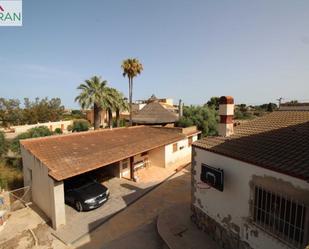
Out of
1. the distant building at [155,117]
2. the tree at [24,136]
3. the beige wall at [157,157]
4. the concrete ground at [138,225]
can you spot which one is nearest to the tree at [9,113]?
the tree at [24,136]

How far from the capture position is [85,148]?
548 inches

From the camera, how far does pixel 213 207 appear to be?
8.52 m

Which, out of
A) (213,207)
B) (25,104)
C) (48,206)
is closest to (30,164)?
(48,206)

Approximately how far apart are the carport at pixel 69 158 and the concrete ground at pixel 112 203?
2.18 feet

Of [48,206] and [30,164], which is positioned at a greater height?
[30,164]

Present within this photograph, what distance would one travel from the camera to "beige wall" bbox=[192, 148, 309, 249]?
5957 mm

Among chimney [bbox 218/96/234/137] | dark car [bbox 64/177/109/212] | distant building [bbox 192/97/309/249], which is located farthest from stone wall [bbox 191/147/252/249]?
dark car [bbox 64/177/109/212]

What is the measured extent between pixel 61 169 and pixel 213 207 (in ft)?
24.1

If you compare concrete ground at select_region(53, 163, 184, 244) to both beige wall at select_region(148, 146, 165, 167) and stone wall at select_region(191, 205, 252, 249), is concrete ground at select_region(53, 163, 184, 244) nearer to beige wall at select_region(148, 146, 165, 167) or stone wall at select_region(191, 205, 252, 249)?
beige wall at select_region(148, 146, 165, 167)

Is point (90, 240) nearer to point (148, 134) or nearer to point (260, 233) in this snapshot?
point (260, 233)

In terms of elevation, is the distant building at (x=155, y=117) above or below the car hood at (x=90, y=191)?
above

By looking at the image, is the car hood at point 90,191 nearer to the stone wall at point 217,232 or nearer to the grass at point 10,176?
the stone wall at point 217,232

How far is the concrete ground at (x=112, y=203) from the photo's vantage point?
9859mm

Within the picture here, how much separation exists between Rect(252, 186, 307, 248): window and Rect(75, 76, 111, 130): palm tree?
2193cm
